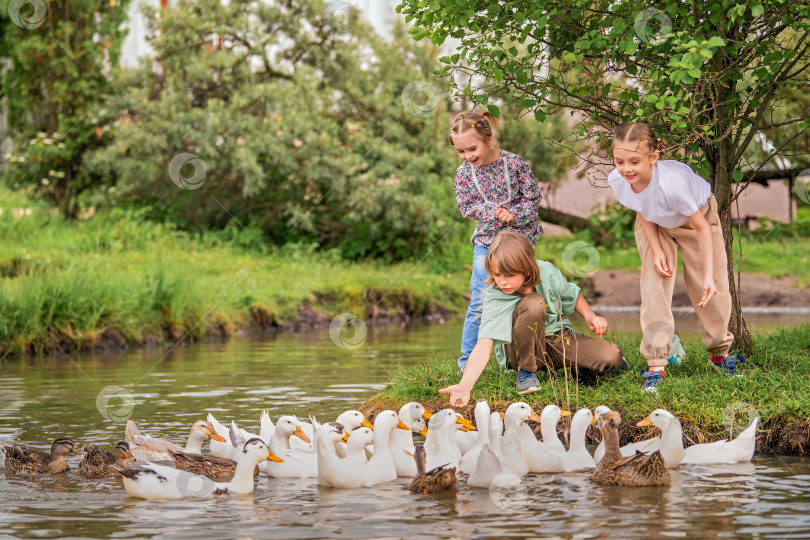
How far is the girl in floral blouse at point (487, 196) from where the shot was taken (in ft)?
26.5

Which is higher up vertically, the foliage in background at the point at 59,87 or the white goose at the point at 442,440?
the foliage in background at the point at 59,87

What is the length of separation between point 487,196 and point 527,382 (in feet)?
5.21

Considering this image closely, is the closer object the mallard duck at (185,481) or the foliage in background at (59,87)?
the mallard duck at (185,481)

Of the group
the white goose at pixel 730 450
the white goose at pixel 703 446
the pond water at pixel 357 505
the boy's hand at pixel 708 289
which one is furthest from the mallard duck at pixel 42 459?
the boy's hand at pixel 708 289

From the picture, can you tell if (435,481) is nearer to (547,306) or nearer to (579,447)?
(579,447)

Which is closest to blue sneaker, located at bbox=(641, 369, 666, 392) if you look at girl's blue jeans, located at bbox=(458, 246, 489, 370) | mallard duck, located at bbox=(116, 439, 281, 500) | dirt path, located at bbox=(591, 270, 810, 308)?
girl's blue jeans, located at bbox=(458, 246, 489, 370)

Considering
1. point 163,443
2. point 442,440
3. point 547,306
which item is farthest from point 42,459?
point 547,306

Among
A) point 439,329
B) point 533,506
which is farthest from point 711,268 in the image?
point 439,329

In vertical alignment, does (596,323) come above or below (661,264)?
below

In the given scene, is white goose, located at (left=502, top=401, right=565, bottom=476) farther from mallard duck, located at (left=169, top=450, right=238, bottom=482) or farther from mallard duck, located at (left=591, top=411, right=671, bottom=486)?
mallard duck, located at (left=169, top=450, right=238, bottom=482)

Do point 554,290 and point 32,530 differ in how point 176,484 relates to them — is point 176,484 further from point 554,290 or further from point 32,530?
point 554,290

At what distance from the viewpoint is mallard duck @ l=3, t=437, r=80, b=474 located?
255 inches

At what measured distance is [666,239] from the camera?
7371 millimetres

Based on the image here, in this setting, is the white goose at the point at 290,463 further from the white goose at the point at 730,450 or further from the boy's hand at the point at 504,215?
the boy's hand at the point at 504,215
